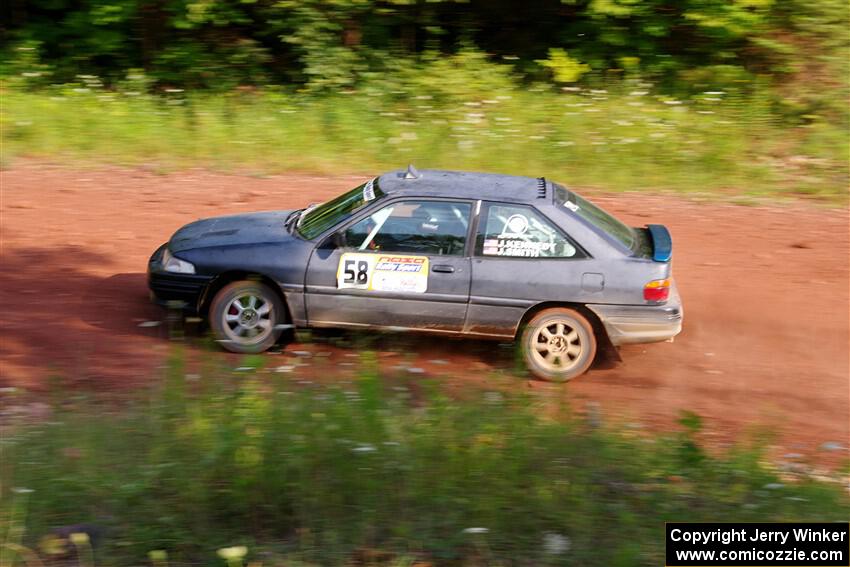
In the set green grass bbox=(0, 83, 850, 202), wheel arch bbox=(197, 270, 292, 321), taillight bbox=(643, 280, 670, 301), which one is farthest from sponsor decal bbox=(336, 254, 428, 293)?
green grass bbox=(0, 83, 850, 202)

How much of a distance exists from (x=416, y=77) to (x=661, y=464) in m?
10.7

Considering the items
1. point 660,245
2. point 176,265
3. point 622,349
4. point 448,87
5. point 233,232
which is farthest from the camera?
point 448,87

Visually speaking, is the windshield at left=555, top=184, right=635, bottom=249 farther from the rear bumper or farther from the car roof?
the rear bumper

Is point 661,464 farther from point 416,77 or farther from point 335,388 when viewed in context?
point 416,77

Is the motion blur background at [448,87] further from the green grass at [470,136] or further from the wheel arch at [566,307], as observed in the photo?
the wheel arch at [566,307]

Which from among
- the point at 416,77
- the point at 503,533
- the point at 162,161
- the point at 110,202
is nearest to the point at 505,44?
the point at 416,77

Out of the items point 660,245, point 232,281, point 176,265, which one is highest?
point 660,245

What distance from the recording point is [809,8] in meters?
15.0

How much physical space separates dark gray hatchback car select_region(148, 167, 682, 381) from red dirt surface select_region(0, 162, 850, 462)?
362 millimetres

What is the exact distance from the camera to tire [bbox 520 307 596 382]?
766cm

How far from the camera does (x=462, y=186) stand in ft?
25.8

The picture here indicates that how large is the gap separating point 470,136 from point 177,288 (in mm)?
6738

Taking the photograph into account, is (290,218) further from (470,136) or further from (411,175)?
(470,136)

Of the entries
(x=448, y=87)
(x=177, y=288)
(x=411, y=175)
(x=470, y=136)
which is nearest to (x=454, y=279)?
(x=411, y=175)
